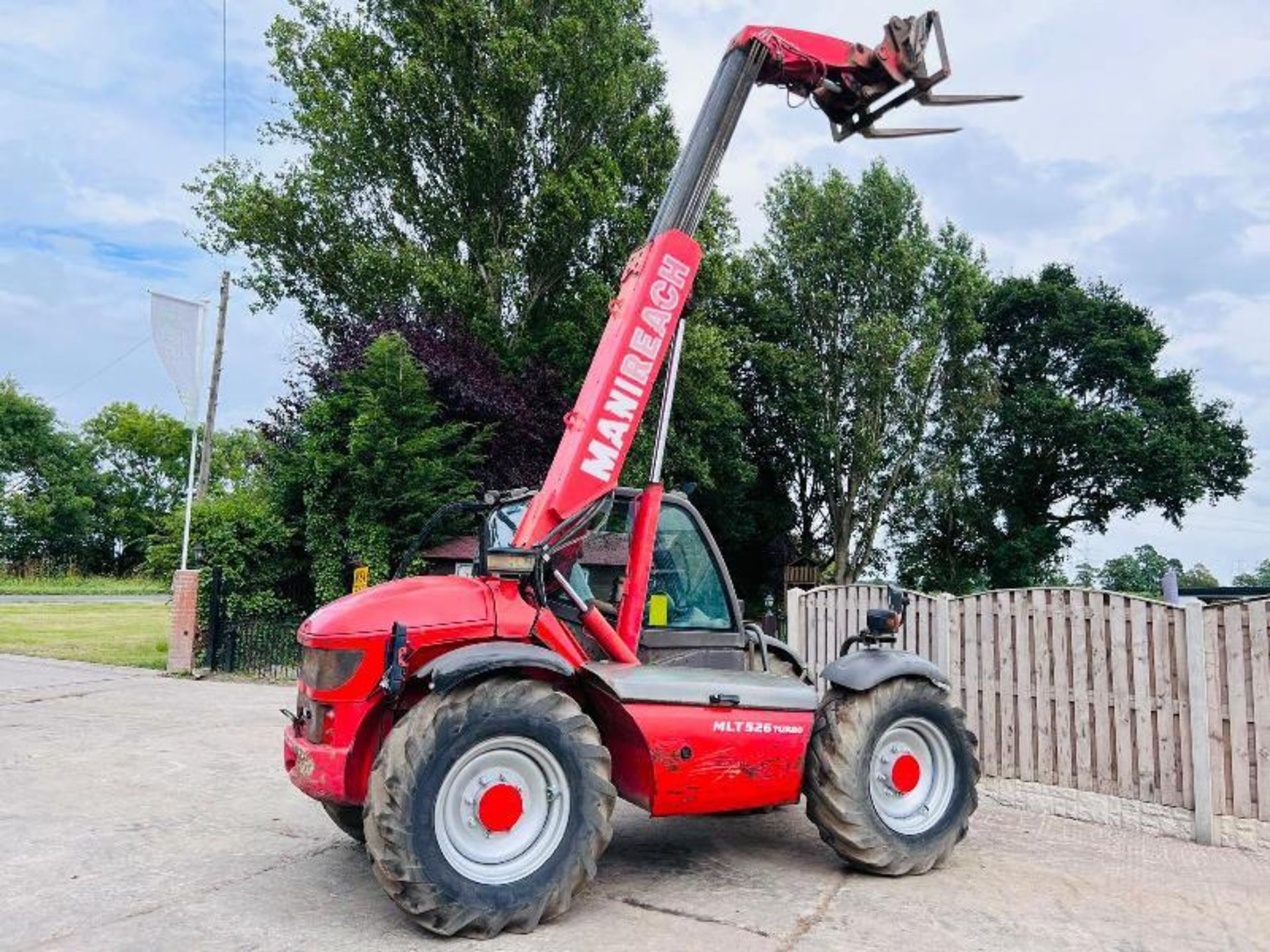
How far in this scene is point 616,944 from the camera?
12.8 feet

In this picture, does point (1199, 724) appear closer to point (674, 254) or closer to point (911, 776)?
point (911, 776)

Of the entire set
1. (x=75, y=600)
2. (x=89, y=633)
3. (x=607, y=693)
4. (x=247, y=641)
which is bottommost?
(x=89, y=633)

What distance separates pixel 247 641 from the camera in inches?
565

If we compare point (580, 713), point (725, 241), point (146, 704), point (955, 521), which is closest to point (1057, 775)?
point (580, 713)

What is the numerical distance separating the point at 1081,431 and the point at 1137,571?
22.4 feet

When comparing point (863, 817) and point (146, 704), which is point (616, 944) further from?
point (146, 704)

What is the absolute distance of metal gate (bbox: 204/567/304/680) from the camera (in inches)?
554

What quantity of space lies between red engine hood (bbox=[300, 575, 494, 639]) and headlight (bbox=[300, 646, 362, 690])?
88 millimetres

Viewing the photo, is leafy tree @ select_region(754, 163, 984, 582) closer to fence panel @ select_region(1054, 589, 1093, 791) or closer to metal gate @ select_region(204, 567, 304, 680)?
metal gate @ select_region(204, 567, 304, 680)

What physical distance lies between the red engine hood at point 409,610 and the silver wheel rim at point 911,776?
7.35ft

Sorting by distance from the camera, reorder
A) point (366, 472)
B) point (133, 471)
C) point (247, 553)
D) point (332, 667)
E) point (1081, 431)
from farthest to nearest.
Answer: point (133, 471) < point (1081, 431) < point (247, 553) < point (366, 472) < point (332, 667)

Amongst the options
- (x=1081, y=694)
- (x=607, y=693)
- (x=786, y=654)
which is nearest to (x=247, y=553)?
(x=786, y=654)

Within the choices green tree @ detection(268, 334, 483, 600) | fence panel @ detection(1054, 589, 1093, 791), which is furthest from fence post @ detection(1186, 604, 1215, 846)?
green tree @ detection(268, 334, 483, 600)

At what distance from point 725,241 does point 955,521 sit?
12.4 meters
